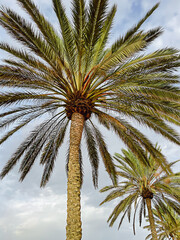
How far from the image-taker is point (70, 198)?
612 centimetres

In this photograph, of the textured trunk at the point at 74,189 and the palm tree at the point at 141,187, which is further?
the palm tree at the point at 141,187

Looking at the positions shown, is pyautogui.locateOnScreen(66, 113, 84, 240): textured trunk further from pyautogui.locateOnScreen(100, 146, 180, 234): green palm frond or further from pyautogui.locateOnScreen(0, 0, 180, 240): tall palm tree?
pyautogui.locateOnScreen(100, 146, 180, 234): green palm frond

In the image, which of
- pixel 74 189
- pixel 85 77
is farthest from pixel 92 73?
pixel 74 189

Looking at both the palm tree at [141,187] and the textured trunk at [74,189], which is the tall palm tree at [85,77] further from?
the palm tree at [141,187]

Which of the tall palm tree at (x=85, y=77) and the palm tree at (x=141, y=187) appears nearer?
the tall palm tree at (x=85, y=77)

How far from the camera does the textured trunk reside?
558 cm

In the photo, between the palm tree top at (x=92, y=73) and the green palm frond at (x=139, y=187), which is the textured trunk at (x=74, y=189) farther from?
the green palm frond at (x=139, y=187)

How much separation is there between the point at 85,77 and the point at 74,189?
3.95 metres

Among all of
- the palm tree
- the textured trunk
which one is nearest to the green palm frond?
the palm tree

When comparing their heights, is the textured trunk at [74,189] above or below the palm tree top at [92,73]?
below

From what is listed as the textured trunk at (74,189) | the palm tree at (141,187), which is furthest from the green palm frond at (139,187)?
the textured trunk at (74,189)

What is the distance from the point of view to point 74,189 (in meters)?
6.28

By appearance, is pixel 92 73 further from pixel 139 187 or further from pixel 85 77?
pixel 139 187

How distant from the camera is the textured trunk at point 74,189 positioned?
558 centimetres
